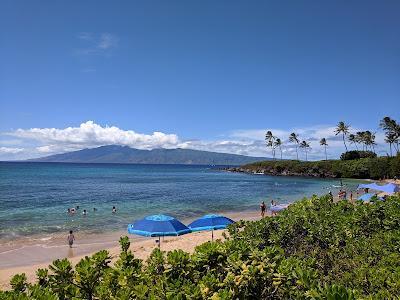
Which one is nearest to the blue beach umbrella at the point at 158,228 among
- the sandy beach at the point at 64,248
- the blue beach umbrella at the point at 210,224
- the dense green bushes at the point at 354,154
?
the blue beach umbrella at the point at 210,224

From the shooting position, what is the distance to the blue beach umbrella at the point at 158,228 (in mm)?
16000

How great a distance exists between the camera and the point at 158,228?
16203 mm

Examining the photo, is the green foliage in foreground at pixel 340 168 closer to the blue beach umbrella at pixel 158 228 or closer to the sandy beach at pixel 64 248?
the sandy beach at pixel 64 248

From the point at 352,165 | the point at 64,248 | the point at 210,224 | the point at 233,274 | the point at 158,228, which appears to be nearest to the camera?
the point at 233,274

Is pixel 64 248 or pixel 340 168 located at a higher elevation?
pixel 340 168

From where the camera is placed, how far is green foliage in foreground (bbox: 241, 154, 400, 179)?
89.7 meters

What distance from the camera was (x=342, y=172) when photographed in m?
105

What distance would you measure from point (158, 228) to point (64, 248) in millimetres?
11297

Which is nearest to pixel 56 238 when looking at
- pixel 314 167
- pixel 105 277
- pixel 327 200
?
pixel 327 200

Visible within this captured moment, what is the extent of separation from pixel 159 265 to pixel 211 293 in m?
1.68

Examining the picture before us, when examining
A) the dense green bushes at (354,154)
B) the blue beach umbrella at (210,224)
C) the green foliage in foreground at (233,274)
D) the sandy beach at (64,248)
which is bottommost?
the sandy beach at (64,248)

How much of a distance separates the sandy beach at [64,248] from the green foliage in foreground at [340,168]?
7533 cm

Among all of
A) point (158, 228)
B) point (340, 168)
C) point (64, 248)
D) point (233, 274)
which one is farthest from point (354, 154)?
point (233, 274)

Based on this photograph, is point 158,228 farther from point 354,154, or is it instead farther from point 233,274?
point 354,154
